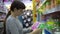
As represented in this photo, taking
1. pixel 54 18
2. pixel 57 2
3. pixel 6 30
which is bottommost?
pixel 6 30

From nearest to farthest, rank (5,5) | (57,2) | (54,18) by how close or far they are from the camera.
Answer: (57,2) < (54,18) < (5,5)

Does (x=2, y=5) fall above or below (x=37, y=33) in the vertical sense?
above

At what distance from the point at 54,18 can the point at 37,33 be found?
0.40m

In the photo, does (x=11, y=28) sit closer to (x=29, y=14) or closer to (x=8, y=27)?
(x=8, y=27)

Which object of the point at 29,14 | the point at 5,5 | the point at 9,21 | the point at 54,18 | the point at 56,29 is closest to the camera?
the point at 56,29

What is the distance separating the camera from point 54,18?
6.44 ft

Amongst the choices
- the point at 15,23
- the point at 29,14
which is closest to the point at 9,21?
the point at 15,23

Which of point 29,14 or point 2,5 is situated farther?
point 2,5

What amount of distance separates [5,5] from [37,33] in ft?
13.2

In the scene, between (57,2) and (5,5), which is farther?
(5,5)

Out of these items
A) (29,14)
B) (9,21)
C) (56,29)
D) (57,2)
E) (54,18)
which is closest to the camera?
(57,2)

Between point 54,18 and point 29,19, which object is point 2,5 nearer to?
point 29,19

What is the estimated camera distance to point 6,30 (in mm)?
2648

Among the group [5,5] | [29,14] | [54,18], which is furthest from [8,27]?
[5,5]
